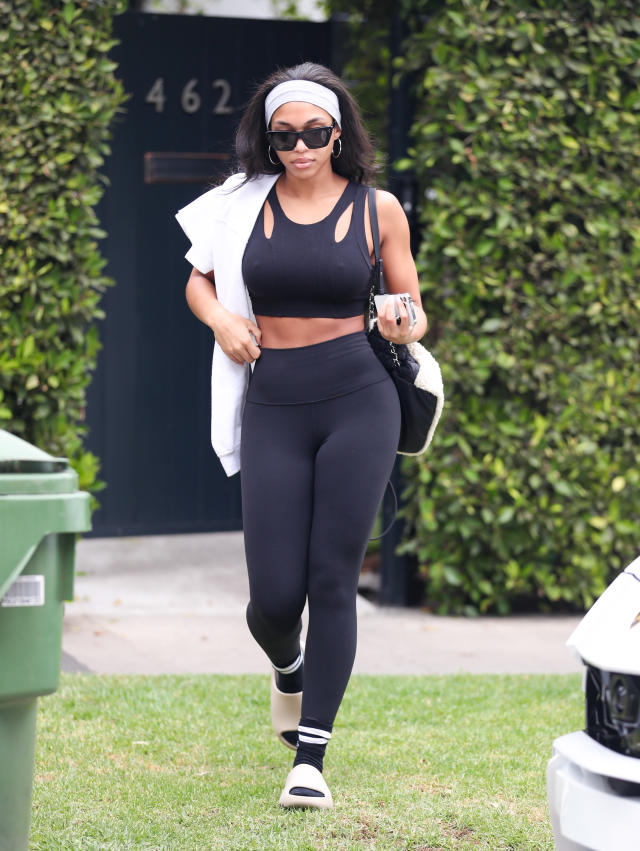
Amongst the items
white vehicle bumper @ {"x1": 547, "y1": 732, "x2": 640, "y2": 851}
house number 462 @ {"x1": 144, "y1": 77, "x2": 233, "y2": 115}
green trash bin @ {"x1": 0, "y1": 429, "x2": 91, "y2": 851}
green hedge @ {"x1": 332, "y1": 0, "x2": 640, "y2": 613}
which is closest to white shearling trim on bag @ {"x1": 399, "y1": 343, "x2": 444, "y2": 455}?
green trash bin @ {"x1": 0, "y1": 429, "x2": 91, "y2": 851}

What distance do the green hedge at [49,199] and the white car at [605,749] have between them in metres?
3.63

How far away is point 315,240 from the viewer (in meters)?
3.54

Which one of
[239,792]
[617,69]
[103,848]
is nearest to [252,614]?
[239,792]

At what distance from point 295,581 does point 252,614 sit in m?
0.21

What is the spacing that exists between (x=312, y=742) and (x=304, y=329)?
1.10 metres

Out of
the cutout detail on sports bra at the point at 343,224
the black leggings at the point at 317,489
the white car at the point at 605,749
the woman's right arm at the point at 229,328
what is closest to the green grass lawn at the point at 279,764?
the black leggings at the point at 317,489

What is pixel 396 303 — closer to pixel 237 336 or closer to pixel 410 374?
pixel 410 374

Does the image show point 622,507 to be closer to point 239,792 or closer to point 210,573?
point 210,573

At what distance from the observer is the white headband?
3.55 m

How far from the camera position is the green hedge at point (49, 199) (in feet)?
17.7

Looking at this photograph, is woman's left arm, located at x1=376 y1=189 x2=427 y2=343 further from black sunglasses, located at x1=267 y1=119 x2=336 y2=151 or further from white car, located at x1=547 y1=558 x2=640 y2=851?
white car, located at x1=547 y1=558 x2=640 y2=851

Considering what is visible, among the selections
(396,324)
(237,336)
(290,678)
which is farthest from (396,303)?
(290,678)

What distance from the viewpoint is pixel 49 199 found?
18.1 feet

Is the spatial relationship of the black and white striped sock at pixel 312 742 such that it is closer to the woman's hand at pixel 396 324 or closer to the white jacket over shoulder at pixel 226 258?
the white jacket over shoulder at pixel 226 258
